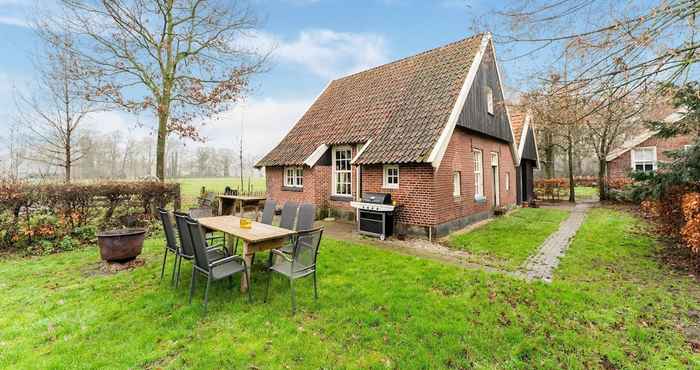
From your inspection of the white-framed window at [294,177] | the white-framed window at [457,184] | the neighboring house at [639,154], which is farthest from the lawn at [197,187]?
the neighboring house at [639,154]

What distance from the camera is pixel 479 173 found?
11.6 m

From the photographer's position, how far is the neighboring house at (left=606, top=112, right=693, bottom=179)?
21578 millimetres

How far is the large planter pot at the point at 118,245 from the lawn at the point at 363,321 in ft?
1.40

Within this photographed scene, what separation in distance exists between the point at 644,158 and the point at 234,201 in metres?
30.4

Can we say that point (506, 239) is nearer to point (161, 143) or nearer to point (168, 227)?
point (168, 227)

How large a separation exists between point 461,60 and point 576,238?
270 inches

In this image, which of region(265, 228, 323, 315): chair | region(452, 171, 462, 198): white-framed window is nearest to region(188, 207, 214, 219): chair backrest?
region(265, 228, 323, 315): chair

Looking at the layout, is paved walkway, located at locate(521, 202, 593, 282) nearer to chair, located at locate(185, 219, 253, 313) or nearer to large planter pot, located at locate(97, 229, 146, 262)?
chair, located at locate(185, 219, 253, 313)

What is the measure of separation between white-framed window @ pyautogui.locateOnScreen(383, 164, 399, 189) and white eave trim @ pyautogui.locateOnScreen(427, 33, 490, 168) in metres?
1.42

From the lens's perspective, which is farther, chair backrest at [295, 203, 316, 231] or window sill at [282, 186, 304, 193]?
window sill at [282, 186, 304, 193]

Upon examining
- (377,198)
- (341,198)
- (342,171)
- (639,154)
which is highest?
(639,154)

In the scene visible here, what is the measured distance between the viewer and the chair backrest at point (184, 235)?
164 inches

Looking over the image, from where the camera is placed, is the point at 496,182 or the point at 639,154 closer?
the point at 496,182

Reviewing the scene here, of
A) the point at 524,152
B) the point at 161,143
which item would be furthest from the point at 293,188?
the point at 524,152
